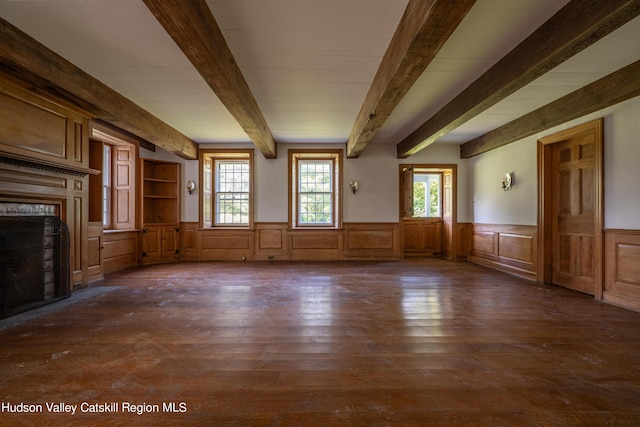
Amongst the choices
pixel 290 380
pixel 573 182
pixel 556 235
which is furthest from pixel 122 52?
pixel 556 235

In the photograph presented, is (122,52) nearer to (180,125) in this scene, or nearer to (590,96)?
(180,125)

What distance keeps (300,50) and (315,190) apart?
428 centimetres

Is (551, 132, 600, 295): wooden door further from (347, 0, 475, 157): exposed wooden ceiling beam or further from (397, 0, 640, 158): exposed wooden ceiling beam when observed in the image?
(347, 0, 475, 157): exposed wooden ceiling beam

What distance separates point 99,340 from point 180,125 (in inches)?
164

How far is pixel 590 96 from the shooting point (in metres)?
3.45

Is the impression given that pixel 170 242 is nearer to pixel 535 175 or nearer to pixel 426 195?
pixel 426 195

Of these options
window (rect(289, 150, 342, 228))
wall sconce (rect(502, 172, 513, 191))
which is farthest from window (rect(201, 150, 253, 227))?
wall sconce (rect(502, 172, 513, 191))

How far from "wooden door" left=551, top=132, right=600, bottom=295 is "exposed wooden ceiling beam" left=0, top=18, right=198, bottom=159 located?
6510 mm

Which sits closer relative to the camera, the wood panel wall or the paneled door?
the wood panel wall

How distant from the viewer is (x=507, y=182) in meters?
5.36

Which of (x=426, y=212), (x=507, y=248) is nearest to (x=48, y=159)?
(x=507, y=248)

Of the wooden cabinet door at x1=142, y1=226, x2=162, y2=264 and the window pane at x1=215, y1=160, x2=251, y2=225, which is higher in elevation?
the window pane at x1=215, y1=160, x2=251, y2=225

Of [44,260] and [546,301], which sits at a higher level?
[44,260]

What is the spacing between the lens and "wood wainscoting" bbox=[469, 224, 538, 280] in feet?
15.9
